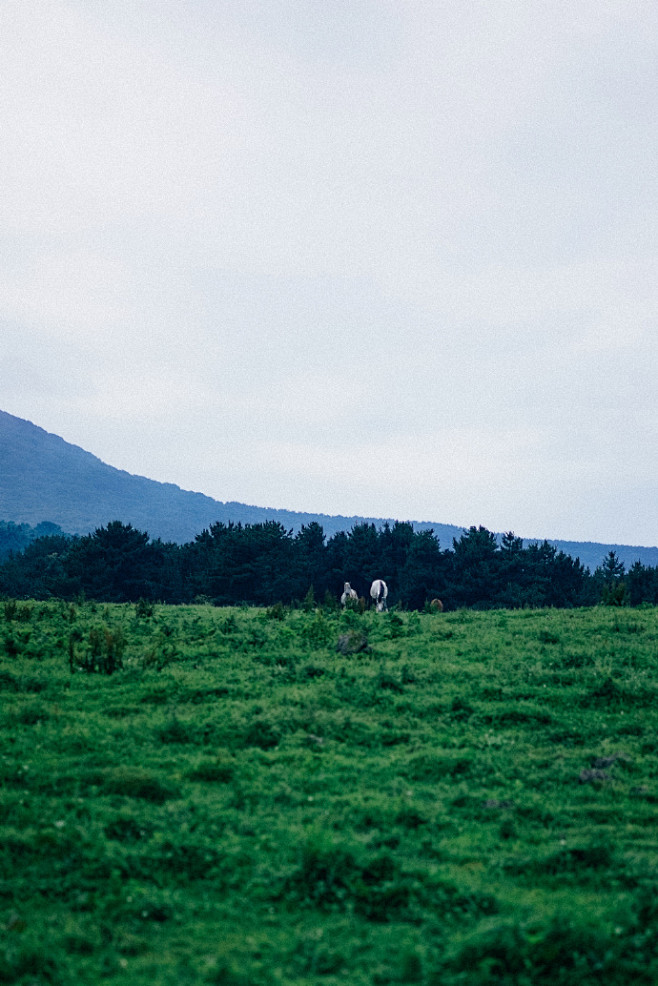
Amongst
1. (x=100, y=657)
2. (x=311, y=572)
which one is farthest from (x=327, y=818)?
(x=311, y=572)

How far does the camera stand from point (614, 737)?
12328 millimetres

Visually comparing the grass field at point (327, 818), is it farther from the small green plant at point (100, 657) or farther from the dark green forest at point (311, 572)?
the dark green forest at point (311, 572)

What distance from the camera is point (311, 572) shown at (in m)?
62.8

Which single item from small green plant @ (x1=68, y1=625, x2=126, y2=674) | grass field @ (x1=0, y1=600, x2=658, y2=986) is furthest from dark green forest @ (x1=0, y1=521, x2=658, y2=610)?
grass field @ (x1=0, y1=600, x2=658, y2=986)

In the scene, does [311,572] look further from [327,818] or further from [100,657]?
[327,818]

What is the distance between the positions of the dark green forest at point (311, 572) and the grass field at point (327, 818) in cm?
3956

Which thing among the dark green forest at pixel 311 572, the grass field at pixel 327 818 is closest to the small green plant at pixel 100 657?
the grass field at pixel 327 818

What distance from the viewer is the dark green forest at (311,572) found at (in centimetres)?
5641

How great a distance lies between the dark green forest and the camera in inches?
2221

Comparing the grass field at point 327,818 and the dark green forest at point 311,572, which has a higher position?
the dark green forest at point 311,572

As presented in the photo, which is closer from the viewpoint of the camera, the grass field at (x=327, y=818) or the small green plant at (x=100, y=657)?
the grass field at (x=327, y=818)

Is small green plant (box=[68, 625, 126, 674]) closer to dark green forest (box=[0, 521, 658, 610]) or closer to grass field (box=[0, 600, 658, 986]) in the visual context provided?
grass field (box=[0, 600, 658, 986])

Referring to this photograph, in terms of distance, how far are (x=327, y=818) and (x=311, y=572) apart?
54.0 meters

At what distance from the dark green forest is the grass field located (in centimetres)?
3956
